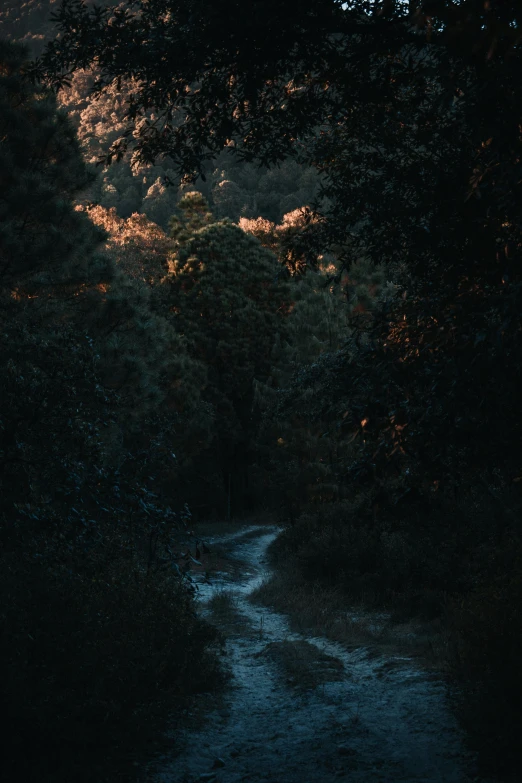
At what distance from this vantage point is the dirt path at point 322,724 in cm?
589

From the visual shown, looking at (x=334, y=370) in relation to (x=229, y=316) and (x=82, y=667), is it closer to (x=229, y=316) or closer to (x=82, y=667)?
(x=82, y=667)

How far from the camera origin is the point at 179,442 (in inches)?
1209

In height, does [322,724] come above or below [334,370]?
below

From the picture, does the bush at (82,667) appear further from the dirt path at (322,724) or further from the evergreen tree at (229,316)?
the evergreen tree at (229,316)

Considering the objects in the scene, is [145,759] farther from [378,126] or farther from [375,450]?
[378,126]

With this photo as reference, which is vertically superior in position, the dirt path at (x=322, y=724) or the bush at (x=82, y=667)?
the bush at (x=82, y=667)

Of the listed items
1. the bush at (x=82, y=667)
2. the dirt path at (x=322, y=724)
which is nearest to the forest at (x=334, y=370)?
the bush at (x=82, y=667)

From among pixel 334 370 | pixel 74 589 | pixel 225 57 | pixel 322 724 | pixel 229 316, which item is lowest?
pixel 322 724

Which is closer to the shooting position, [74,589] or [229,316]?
[74,589]

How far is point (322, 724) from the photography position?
7.11 metres

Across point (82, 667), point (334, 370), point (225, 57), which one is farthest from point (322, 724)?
point (225, 57)

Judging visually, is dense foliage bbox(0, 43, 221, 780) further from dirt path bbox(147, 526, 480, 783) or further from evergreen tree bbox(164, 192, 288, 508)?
evergreen tree bbox(164, 192, 288, 508)

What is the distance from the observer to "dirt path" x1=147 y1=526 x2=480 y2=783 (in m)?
5.89

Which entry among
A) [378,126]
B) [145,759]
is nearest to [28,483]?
[145,759]
